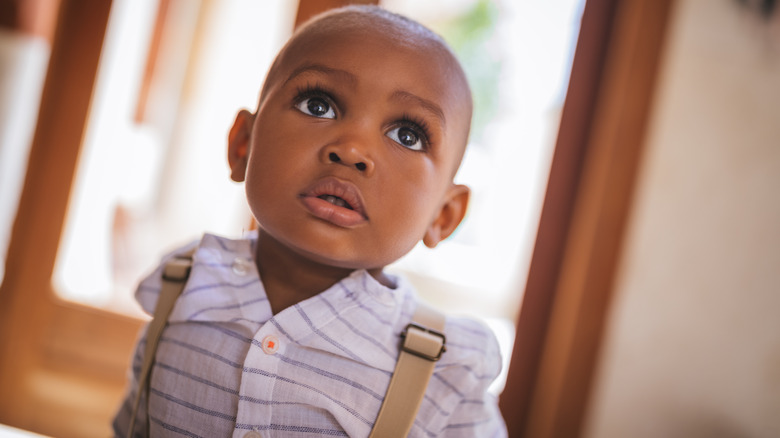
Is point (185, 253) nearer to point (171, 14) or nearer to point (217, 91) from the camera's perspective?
point (217, 91)

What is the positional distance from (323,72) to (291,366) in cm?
30

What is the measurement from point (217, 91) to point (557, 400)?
1472 millimetres

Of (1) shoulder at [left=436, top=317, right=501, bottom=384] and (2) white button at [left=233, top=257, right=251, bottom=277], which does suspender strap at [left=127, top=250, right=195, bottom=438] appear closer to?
(2) white button at [left=233, top=257, right=251, bottom=277]

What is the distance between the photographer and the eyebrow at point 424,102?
47 cm

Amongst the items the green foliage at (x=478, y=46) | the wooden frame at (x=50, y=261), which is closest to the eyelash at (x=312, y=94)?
the wooden frame at (x=50, y=261)

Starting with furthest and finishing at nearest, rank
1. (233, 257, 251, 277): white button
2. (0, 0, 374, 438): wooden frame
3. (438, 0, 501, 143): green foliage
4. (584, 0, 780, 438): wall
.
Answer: (438, 0, 501, 143): green foliage
(0, 0, 374, 438): wooden frame
(584, 0, 780, 438): wall
(233, 257, 251, 277): white button

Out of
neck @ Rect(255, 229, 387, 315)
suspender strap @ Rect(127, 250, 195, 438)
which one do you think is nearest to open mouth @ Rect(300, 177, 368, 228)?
neck @ Rect(255, 229, 387, 315)

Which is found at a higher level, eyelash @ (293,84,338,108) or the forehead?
the forehead

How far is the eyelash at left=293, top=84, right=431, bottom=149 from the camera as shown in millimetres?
480

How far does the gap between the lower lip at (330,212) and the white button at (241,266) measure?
152 millimetres

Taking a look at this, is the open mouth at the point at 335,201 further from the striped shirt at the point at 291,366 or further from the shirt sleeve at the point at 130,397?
the shirt sleeve at the point at 130,397

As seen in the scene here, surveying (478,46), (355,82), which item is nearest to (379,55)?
(355,82)

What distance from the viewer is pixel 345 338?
0.49 meters

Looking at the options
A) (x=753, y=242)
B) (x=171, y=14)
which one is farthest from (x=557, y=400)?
(x=171, y=14)
